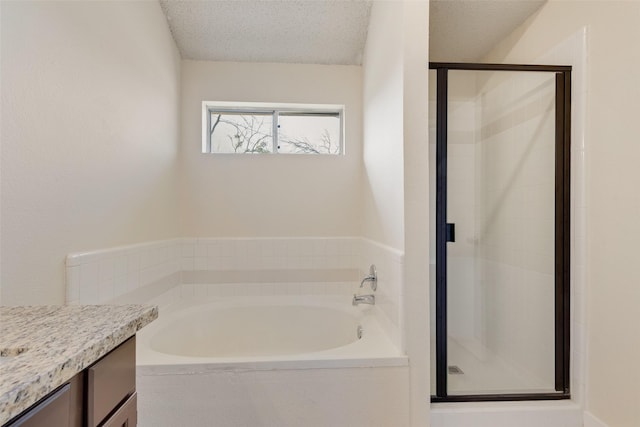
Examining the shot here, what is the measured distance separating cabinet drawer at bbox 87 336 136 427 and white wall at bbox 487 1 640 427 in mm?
1859

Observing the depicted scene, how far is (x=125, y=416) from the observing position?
70 cm

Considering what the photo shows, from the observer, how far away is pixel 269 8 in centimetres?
221

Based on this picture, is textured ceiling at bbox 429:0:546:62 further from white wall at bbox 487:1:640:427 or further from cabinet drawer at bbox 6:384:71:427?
cabinet drawer at bbox 6:384:71:427

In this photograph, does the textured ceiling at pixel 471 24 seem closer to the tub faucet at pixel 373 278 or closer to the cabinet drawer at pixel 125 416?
the tub faucet at pixel 373 278

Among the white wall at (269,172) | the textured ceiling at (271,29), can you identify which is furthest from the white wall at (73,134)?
the white wall at (269,172)

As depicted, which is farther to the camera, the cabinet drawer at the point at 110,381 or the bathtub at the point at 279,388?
the bathtub at the point at 279,388

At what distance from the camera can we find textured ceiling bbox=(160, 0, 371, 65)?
2205 mm

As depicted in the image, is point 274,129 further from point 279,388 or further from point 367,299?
point 279,388

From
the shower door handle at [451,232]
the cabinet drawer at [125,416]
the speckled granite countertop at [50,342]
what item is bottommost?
the cabinet drawer at [125,416]

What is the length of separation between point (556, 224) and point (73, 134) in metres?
2.35

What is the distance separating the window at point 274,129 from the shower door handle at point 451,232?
4.04 ft

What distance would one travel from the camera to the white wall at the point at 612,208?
136 centimetres

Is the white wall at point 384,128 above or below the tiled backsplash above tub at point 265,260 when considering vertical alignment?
above

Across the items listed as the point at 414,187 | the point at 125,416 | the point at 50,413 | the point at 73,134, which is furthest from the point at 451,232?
the point at 73,134
